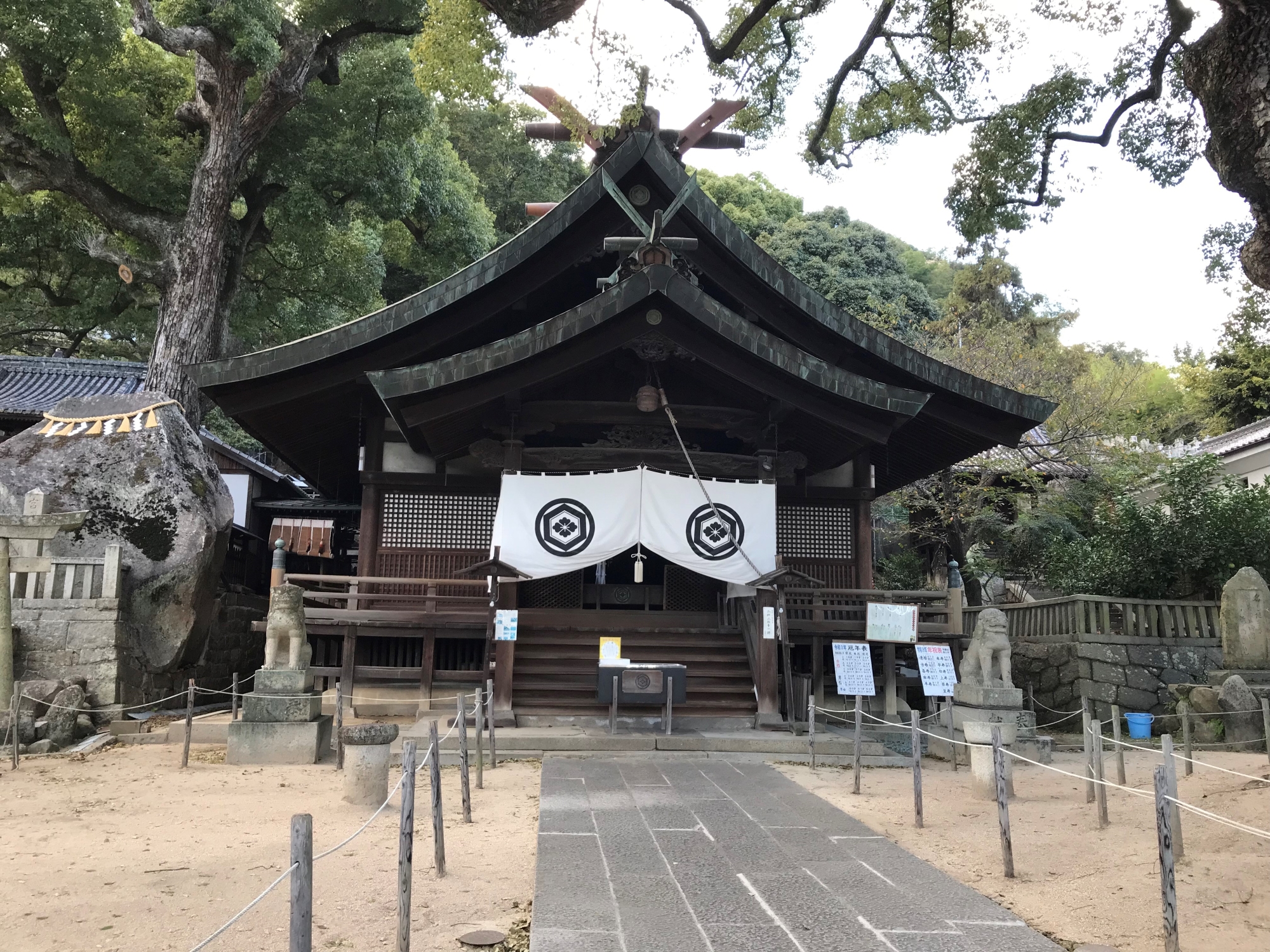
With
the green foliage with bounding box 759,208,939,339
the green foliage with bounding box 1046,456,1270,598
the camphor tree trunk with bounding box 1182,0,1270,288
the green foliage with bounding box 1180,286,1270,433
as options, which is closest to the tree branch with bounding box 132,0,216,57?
the camphor tree trunk with bounding box 1182,0,1270,288

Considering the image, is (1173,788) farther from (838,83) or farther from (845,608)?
(838,83)

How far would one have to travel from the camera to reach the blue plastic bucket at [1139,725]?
13289mm

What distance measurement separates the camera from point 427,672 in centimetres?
1166

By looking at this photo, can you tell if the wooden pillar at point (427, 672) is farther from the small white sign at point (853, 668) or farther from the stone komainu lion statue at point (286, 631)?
the small white sign at point (853, 668)

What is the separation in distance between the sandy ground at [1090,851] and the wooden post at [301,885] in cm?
349

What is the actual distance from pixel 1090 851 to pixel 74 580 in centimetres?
1200

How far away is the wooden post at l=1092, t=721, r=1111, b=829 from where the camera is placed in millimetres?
6500

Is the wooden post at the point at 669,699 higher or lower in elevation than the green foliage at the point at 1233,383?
lower

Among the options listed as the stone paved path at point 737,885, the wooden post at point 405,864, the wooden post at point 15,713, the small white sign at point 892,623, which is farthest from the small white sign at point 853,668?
the wooden post at point 15,713

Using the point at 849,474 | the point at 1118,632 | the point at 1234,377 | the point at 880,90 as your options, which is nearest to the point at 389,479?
the point at 849,474

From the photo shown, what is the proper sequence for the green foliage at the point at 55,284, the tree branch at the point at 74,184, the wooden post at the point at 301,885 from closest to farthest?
the wooden post at the point at 301,885 < the tree branch at the point at 74,184 < the green foliage at the point at 55,284

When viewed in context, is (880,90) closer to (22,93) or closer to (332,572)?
(332,572)

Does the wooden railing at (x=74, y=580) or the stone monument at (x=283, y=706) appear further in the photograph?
the wooden railing at (x=74, y=580)

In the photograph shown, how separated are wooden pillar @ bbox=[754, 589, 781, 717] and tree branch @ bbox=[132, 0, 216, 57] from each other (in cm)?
1500
